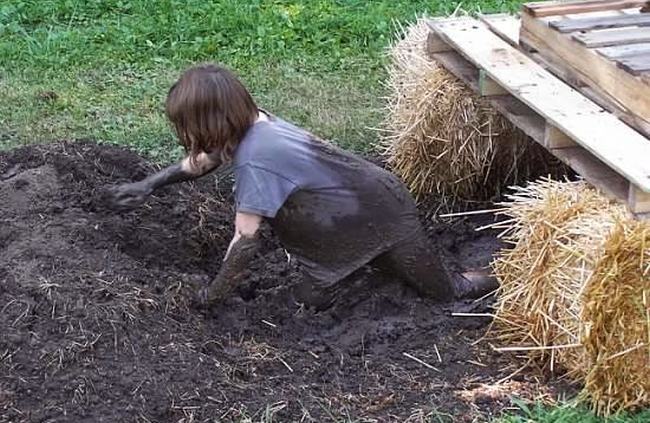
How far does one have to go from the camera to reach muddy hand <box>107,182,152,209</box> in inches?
212

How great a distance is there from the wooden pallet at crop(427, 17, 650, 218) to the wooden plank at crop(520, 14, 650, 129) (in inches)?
2.3

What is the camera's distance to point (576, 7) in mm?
5555

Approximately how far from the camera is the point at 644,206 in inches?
162

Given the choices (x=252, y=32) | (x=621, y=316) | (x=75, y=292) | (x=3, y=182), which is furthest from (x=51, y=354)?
(x=252, y=32)

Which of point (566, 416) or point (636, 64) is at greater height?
point (636, 64)

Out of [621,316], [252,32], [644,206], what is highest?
[644,206]

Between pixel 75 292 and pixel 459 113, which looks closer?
pixel 75 292

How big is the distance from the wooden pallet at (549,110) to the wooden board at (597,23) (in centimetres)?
19

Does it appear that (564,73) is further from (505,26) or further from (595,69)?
(505,26)

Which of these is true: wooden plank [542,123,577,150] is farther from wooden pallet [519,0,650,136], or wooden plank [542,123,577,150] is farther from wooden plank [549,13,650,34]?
wooden plank [549,13,650,34]

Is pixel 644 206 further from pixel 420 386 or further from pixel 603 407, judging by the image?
pixel 420 386

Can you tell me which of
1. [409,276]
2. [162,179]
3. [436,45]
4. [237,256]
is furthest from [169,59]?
[237,256]

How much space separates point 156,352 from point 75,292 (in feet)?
1.40

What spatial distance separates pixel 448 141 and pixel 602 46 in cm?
120
